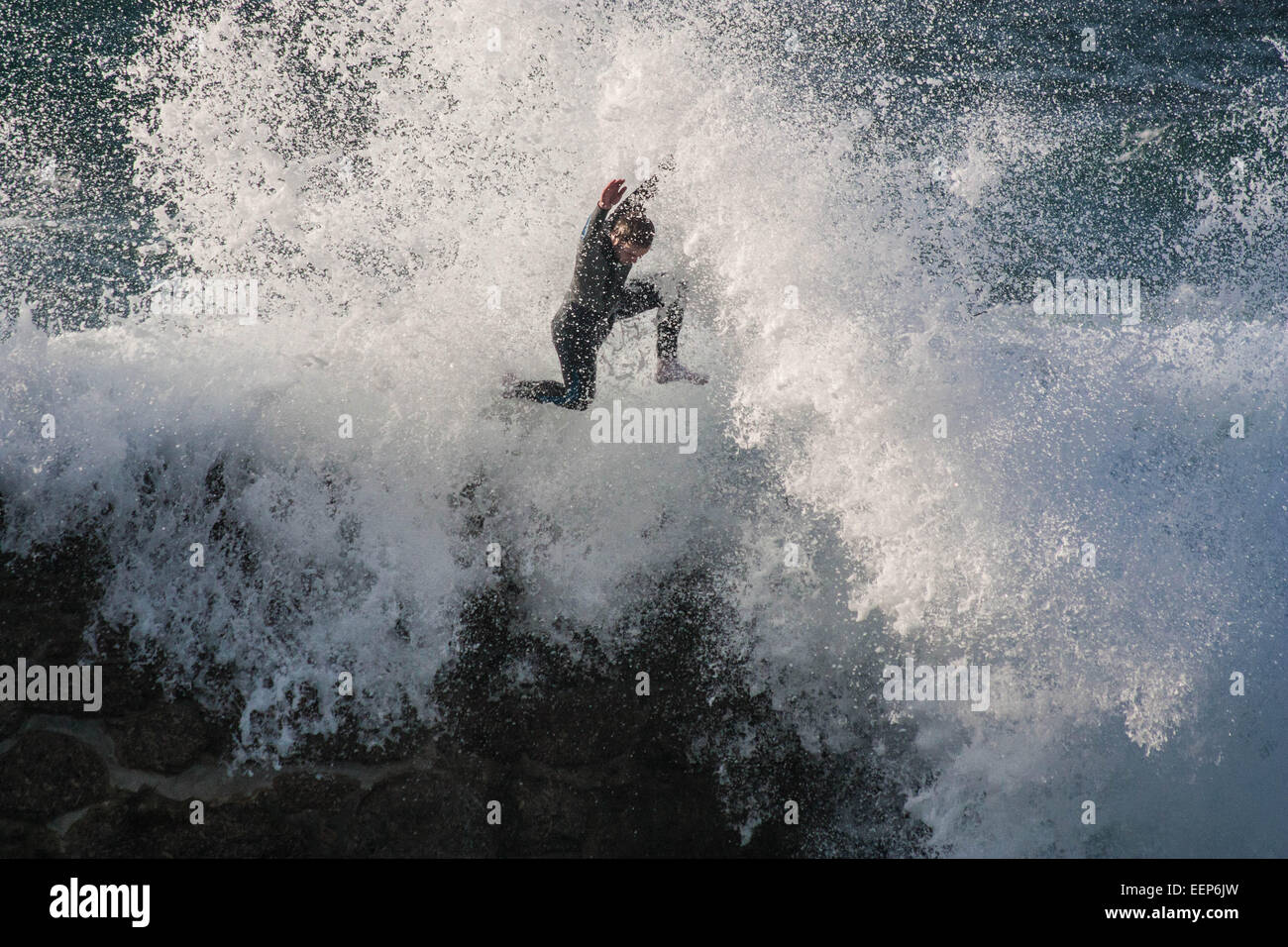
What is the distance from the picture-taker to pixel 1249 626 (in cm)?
422

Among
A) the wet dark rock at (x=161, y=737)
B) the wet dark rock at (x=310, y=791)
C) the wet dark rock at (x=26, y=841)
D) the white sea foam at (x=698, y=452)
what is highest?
the white sea foam at (x=698, y=452)

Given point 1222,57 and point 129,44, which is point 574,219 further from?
point 1222,57

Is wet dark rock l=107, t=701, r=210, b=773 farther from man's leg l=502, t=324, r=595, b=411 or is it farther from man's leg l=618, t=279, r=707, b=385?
man's leg l=618, t=279, r=707, b=385

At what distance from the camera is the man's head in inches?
151

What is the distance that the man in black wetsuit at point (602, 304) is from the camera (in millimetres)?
3930

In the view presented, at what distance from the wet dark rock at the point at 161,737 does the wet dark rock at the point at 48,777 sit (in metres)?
0.17

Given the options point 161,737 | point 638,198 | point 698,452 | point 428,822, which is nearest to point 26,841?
point 161,737

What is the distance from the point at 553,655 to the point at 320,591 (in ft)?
5.11

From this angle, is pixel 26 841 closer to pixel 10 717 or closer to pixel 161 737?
pixel 10 717

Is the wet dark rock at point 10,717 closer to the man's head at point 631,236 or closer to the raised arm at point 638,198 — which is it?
the man's head at point 631,236

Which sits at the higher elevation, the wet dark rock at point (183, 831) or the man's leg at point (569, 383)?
the man's leg at point (569, 383)

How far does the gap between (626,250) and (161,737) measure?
13.4 feet


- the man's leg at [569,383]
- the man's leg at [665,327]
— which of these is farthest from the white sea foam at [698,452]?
the man's leg at [665,327]

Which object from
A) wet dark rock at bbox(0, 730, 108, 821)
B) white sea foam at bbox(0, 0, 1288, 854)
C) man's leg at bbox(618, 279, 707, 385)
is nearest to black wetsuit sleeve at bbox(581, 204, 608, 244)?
man's leg at bbox(618, 279, 707, 385)
